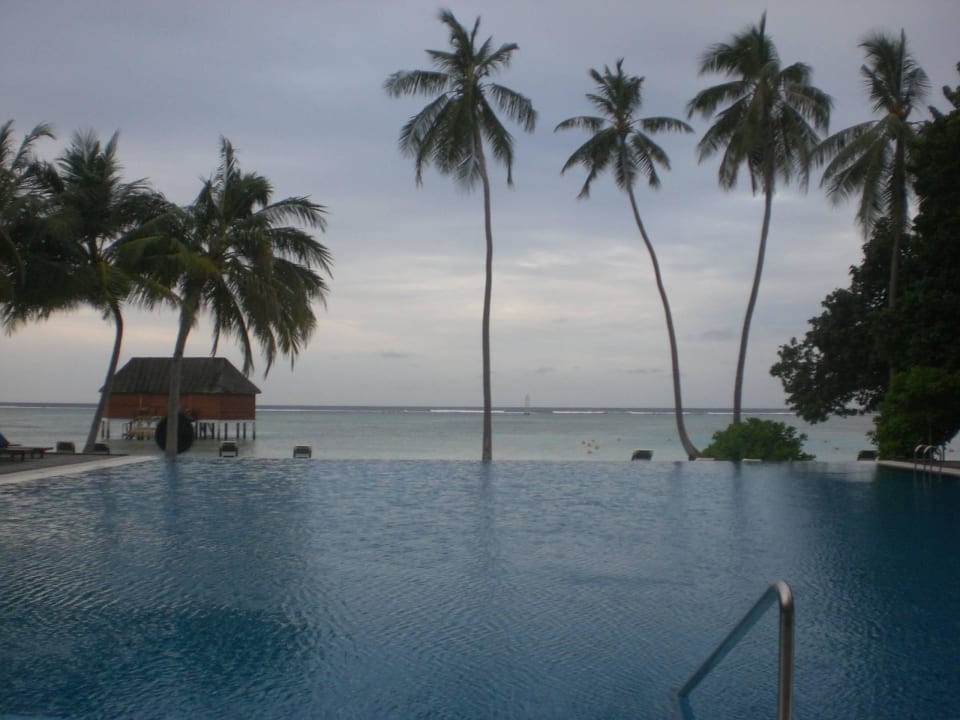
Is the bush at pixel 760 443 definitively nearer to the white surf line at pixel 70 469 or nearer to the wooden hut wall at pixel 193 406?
the white surf line at pixel 70 469

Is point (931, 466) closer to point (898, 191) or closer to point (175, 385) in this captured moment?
point (898, 191)

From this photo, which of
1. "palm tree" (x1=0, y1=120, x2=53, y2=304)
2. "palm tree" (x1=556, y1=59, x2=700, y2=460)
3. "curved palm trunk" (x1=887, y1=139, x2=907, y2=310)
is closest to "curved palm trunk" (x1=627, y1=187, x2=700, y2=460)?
"palm tree" (x1=556, y1=59, x2=700, y2=460)

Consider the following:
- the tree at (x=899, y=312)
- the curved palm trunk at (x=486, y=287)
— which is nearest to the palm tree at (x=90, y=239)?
the curved palm trunk at (x=486, y=287)

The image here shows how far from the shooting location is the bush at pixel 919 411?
602 inches

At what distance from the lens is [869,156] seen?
20156mm

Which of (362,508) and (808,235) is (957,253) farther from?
(362,508)

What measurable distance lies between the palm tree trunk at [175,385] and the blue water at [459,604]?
21.3 ft

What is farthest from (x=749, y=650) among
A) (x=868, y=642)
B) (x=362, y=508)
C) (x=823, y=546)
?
(x=362, y=508)

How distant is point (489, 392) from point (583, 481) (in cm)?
644

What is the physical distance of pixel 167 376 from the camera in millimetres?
40438

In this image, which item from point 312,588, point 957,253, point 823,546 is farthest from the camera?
point 957,253

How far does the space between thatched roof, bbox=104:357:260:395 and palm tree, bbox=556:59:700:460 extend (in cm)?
2302

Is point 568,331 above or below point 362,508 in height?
above

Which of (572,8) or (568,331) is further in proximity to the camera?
(568,331)
